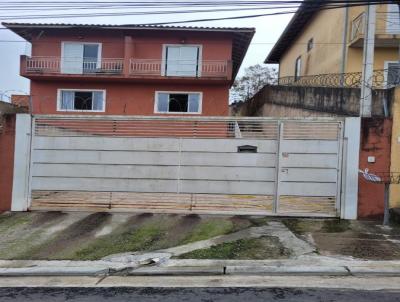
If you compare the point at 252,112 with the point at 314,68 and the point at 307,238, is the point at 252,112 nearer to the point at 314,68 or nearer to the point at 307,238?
the point at 314,68

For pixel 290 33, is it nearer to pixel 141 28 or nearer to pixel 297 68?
pixel 297 68

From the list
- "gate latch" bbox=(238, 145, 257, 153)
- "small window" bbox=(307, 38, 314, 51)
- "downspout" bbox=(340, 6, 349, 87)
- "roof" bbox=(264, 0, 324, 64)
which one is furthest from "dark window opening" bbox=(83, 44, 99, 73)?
"gate latch" bbox=(238, 145, 257, 153)

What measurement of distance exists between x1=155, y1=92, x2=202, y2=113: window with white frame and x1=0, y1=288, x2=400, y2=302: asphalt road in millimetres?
19934

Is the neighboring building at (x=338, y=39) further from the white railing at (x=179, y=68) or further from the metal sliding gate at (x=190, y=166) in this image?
the metal sliding gate at (x=190, y=166)

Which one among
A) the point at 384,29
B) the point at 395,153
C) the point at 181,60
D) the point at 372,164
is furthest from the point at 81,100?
the point at 395,153

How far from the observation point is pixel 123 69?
25469 mm

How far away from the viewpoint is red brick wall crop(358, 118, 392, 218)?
10664 mm

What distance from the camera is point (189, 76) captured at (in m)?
25.4

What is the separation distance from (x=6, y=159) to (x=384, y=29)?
15.0 m

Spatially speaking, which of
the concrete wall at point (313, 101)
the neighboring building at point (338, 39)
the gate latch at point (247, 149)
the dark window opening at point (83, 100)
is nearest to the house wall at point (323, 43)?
the neighboring building at point (338, 39)

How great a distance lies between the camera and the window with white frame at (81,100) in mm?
26203

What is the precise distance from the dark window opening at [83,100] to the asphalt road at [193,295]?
68.1 ft

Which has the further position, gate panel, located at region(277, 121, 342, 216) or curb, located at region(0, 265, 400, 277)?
gate panel, located at region(277, 121, 342, 216)

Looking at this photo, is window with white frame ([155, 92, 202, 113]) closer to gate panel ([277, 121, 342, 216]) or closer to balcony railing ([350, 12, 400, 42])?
balcony railing ([350, 12, 400, 42])
